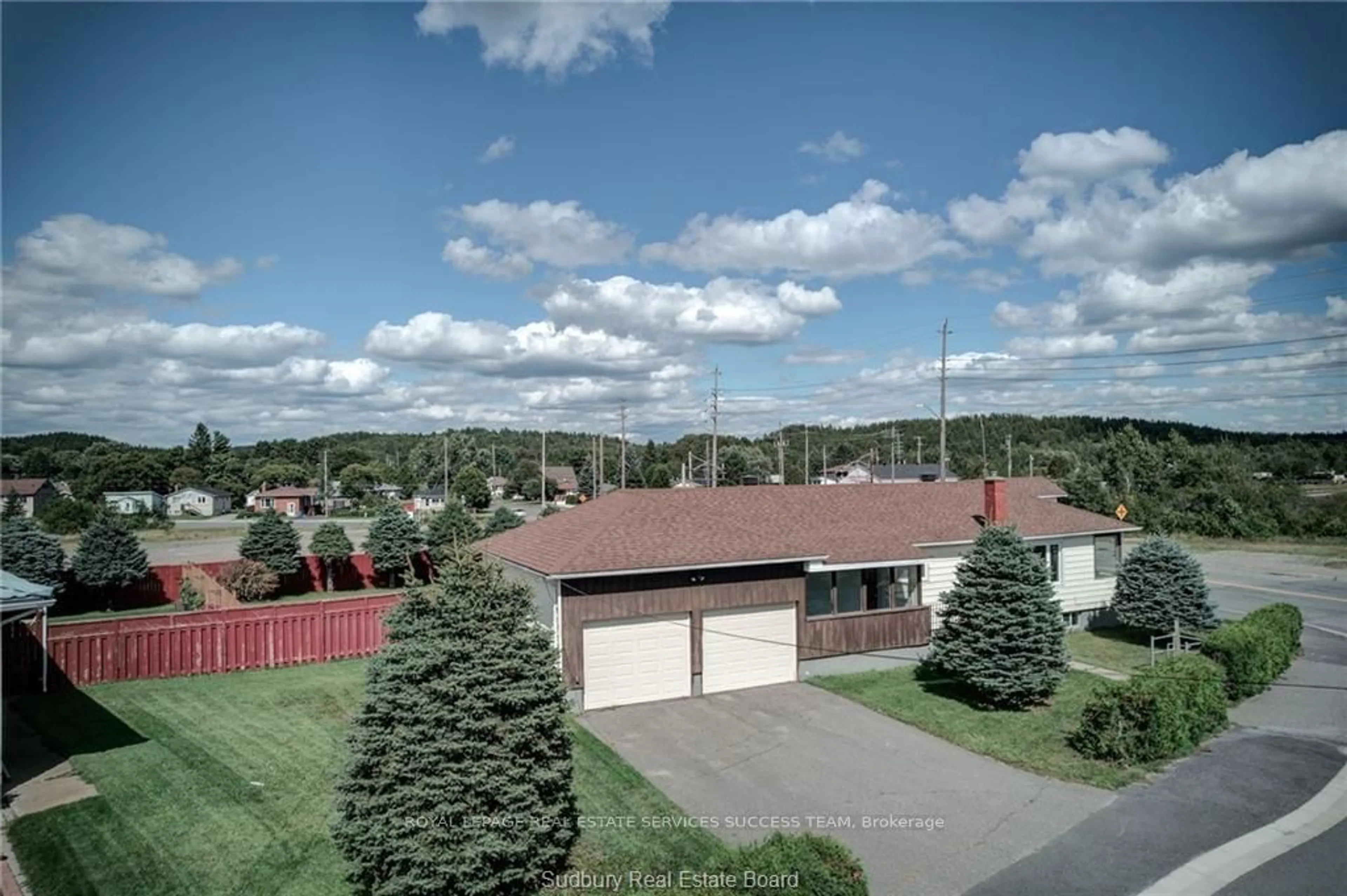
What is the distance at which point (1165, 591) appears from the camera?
21.5m

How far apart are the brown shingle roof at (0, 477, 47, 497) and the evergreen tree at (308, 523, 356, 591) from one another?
6159 cm

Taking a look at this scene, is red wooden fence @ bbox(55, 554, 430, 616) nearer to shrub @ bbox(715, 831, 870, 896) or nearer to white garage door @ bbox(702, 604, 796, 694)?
white garage door @ bbox(702, 604, 796, 694)

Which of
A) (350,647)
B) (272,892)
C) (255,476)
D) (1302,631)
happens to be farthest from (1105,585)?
(255,476)

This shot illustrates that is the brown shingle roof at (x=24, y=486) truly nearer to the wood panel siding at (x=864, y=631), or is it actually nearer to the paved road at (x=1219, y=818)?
the wood panel siding at (x=864, y=631)

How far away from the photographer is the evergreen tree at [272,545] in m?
29.9

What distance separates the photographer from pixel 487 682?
8492 millimetres

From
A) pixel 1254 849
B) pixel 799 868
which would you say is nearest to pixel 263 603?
pixel 799 868

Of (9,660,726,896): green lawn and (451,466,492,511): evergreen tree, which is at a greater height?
(451,466,492,511): evergreen tree

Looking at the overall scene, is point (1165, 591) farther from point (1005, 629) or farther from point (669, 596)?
point (669, 596)

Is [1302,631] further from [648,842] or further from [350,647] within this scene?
[350,647]

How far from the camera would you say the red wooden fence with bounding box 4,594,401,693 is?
16.8 m

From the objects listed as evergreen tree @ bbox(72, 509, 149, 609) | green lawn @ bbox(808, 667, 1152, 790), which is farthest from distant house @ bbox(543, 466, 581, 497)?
green lawn @ bbox(808, 667, 1152, 790)

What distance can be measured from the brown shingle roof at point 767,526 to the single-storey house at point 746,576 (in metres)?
0.05

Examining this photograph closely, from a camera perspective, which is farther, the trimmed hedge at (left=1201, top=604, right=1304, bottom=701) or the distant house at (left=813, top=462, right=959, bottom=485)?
the distant house at (left=813, top=462, right=959, bottom=485)
